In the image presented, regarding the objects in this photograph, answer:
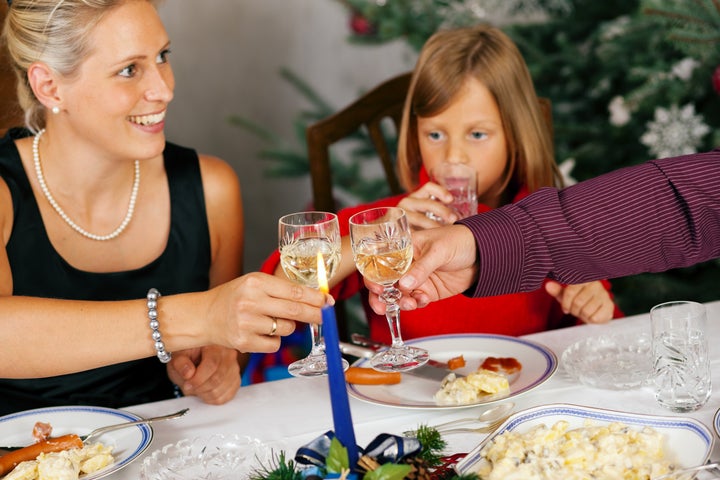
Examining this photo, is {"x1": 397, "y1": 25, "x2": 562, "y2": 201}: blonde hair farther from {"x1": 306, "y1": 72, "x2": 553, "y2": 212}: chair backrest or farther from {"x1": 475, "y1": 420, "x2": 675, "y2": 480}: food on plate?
{"x1": 475, "y1": 420, "x2": 675, "y2": 480}: food on plate

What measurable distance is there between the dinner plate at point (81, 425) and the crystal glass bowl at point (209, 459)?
0.23 ft

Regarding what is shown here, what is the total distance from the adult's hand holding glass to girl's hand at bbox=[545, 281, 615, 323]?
35 cm

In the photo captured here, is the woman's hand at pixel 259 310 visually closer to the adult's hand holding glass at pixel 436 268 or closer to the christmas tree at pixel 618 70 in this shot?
the adult's hand holding glass at pixel 436 268

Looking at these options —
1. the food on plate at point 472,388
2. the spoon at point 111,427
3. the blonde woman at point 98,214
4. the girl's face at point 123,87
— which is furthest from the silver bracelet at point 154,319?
the girl's face at point 123,87

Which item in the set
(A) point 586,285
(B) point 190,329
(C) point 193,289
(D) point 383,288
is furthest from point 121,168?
(A) point 586,285

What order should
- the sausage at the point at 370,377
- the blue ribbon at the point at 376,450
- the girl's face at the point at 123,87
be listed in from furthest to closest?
the girl's face at the point at 123,87 < the sausage at the point at 370,377 < the blue ribbon at the point at 376,450

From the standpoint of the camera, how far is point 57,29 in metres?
1.91

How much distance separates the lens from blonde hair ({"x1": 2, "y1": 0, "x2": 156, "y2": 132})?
75.0 inches

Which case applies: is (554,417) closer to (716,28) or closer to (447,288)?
(447,288)

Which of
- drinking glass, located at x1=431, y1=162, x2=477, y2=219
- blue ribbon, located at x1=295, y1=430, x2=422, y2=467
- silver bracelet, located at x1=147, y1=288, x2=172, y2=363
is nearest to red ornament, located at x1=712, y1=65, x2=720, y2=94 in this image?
drinking glass, located at x1=431, y1=162, x2=477, y2=219

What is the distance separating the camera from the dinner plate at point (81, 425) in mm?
1384

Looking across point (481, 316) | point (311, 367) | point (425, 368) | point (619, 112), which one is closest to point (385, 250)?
point (311, 367)

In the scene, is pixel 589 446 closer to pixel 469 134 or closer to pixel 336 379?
pixel 336 379

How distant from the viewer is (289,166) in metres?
3.46
